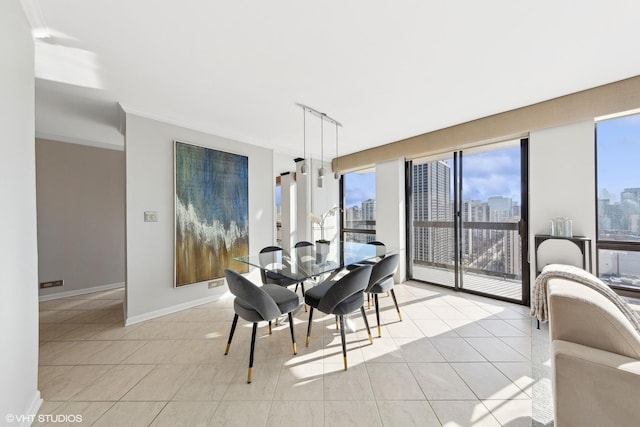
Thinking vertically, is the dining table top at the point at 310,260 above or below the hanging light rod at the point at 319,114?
below

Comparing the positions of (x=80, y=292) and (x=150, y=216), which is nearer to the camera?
(x=150, y=216)

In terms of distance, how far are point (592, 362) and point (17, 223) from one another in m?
3.04

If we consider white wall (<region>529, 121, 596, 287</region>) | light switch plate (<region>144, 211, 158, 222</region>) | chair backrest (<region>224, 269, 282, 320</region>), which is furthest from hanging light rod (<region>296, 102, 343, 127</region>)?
white wall (<region>529, 121, 596, 287</region>)

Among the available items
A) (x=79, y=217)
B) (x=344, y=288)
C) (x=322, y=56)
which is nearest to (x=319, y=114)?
(x=322, y=56)

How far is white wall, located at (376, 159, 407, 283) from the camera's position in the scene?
4.29 meters

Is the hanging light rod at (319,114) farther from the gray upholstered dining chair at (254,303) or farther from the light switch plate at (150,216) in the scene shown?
the light switch plate at (150,216)

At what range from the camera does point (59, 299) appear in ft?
11.8

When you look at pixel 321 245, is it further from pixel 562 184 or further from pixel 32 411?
pixel 562 184

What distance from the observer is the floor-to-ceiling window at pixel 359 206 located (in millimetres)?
5004

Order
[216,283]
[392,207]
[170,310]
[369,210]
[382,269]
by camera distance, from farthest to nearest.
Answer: [369,210], [392,207], [216,283], [170,310], [382,269]

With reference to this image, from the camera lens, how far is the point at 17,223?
1325 millimetres

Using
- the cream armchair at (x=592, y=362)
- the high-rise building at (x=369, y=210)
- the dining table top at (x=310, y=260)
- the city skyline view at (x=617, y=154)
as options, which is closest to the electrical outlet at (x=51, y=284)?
the dining table top at (x=310, y=260)

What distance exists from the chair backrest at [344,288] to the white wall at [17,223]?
1.83m

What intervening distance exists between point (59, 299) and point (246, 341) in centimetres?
353
